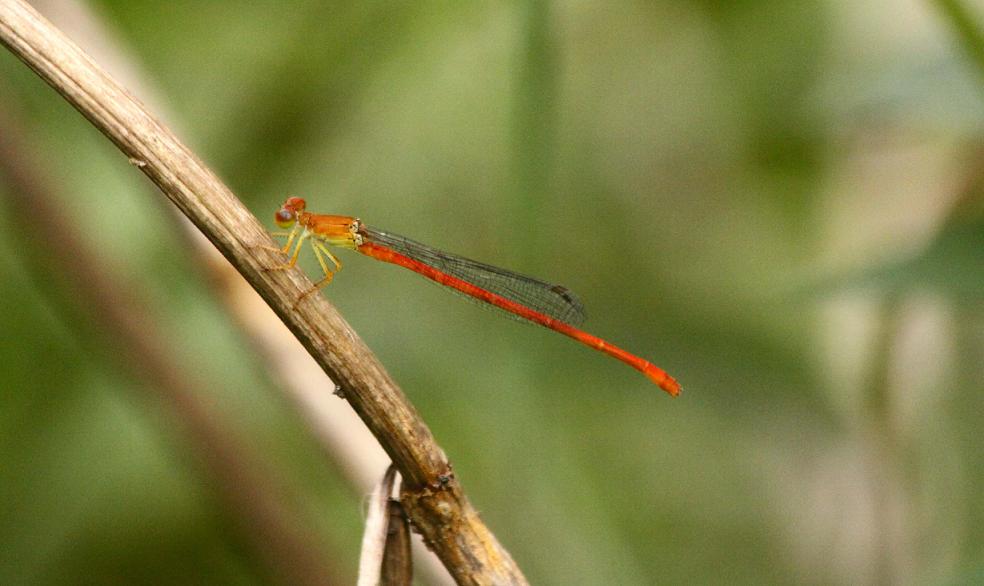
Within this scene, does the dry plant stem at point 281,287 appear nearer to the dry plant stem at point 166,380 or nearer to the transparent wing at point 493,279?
the dry plant stem at point 166,380

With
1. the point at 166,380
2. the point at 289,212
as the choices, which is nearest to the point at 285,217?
the point at 289,212

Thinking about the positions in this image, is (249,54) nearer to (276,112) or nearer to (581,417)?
(276,112)

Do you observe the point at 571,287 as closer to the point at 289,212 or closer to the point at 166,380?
the point at 289,212

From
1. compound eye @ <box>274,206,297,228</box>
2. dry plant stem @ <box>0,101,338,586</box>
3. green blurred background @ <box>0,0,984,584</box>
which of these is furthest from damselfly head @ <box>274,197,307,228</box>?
dry plant stem @ <box>0,101,338,586</box>

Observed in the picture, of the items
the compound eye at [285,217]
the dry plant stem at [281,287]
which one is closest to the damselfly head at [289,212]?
the compound eye at [285,217]

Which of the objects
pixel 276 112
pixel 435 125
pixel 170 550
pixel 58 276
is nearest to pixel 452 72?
pixel 435 125

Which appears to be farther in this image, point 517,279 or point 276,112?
point 276,112

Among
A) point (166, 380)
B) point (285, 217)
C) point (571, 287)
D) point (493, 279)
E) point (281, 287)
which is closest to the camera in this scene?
point (281, 287)
